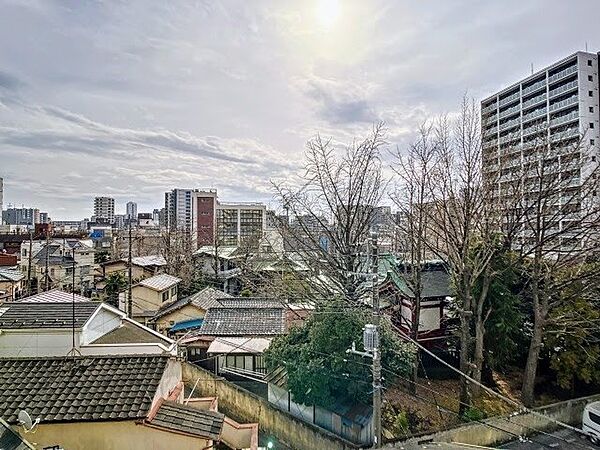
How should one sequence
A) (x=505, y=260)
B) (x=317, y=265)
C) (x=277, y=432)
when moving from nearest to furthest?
1. (x=277, y=432)
2. (x=505, y=260)
3. (x=317, y=265)

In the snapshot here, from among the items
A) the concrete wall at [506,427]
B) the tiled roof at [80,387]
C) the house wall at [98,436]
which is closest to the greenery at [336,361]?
the concrete wall at [506,427]

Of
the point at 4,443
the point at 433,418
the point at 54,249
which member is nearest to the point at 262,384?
the point at 433,418

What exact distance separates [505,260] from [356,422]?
7266 mm

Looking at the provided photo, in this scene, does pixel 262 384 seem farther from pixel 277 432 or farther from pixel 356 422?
pixel 356 422

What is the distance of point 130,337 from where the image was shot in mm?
14484

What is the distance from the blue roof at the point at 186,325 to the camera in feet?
65.7

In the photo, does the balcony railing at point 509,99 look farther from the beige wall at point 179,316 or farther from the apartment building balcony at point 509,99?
the beige wall at point 179,316

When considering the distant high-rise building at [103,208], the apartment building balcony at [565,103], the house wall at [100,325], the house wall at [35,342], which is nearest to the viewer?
the house wall at [35,342]

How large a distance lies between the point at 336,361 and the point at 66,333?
29.1ft

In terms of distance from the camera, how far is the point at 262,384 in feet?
45.7

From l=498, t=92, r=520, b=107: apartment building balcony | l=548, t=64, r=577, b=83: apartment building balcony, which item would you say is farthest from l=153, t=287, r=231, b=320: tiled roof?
l=498, t=92, r=520, b=107: apartment building balcony

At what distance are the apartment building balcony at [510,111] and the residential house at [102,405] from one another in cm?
4679

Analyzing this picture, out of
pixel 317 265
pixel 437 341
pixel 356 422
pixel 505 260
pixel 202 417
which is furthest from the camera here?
pixel 317 265

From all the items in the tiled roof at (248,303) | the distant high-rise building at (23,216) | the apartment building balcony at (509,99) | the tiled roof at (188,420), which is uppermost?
the apartment building balcony at (509,99)
